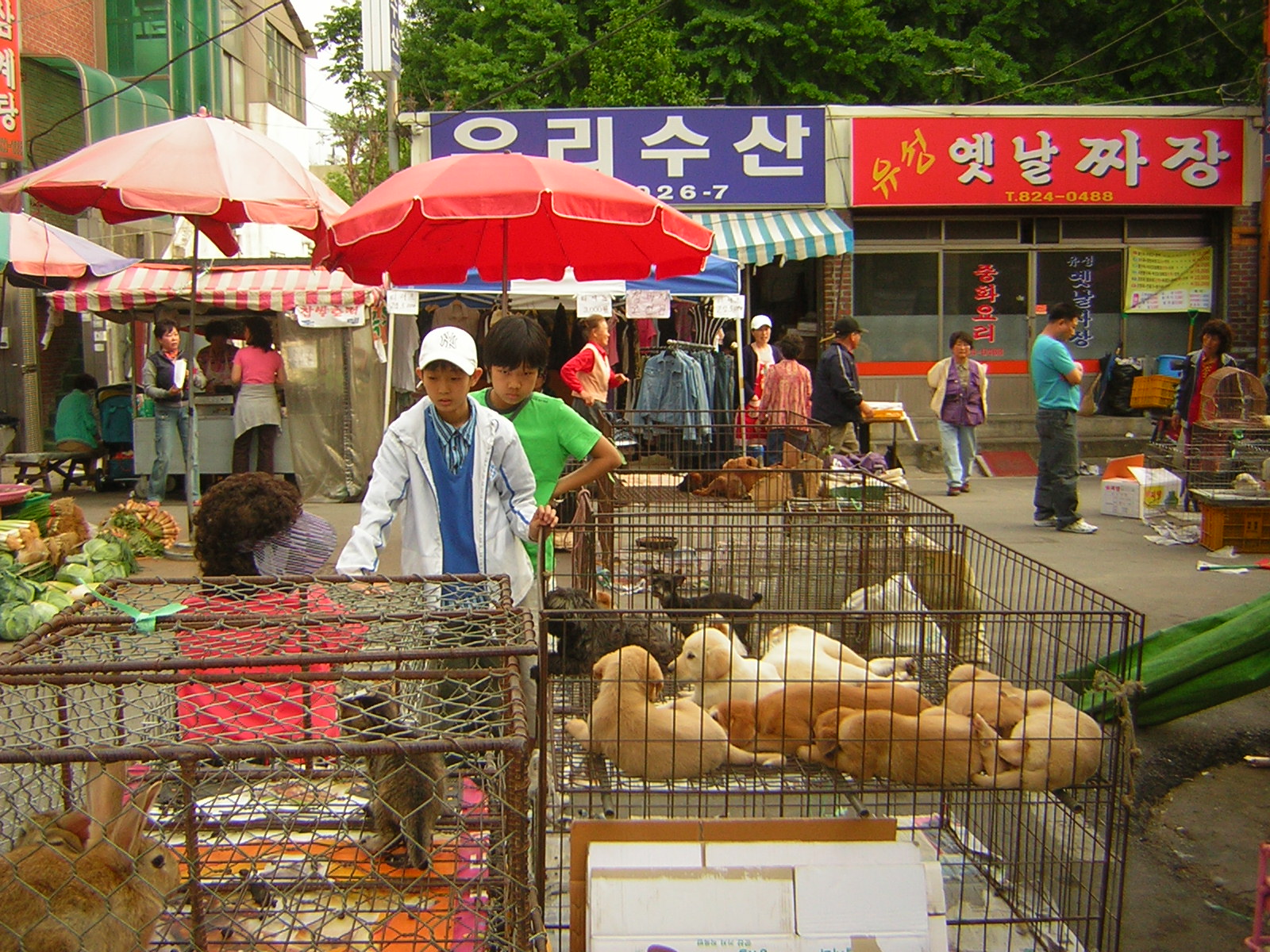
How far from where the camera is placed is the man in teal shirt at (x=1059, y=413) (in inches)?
372

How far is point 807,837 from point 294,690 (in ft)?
4.96

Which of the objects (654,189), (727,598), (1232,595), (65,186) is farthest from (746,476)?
(654,189)

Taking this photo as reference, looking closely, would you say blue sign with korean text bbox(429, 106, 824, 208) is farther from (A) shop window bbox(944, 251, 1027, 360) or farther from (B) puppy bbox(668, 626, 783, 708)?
(B) puppy bbox(668, 626, 783, 708)

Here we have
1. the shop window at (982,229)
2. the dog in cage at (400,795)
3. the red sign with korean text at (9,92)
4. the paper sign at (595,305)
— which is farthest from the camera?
the shop window at (982,229)

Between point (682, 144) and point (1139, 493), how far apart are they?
7.37m

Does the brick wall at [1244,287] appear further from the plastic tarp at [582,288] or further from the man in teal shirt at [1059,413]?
the plastic tarp at [582,288]

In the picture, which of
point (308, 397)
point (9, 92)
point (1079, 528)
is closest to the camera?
point (1079, 528)

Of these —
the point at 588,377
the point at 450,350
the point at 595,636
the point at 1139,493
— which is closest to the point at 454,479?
the point at 450,350

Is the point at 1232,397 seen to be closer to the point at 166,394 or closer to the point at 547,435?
the point at 547,435

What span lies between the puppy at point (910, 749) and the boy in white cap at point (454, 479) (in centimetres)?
117

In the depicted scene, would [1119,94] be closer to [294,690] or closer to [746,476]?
[746,476]

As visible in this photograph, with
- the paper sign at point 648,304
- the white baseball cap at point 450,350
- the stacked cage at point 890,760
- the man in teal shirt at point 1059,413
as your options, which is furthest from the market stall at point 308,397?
the white baseball cap at point 450,350

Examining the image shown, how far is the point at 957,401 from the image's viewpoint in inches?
453

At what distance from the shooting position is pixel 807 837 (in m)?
2.57
